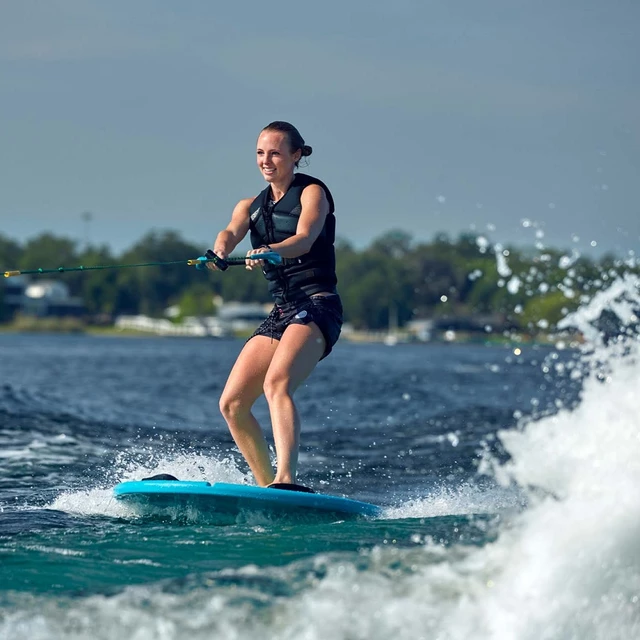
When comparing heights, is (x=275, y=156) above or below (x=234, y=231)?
above

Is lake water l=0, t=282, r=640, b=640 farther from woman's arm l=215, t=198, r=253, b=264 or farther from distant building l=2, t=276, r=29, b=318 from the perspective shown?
distant building l=2, t=276, r=29, b=318

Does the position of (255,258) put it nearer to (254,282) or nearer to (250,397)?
(250,397)

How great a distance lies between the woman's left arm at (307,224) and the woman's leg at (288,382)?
0.41 metres

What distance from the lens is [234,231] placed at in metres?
6.32

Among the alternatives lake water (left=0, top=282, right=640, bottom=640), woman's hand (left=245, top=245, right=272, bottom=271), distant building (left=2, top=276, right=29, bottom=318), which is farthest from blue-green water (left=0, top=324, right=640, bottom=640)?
distant building (left=2, top=276, right=29, bottom=318)

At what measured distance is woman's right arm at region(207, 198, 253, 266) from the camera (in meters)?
6.17

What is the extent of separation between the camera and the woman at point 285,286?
6035 mm

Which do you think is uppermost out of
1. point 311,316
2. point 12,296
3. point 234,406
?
point 12,296

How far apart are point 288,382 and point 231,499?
74cm

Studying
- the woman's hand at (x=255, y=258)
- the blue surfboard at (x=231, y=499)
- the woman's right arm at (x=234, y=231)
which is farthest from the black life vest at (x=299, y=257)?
the blue surfboard at (x=231, y=499)

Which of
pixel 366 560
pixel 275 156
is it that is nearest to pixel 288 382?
pixel 275 156

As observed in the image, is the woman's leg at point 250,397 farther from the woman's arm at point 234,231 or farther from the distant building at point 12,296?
the distant building at point 12,296

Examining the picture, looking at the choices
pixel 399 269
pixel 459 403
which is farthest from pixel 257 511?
pixel 399 269

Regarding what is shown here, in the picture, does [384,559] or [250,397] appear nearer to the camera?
[384,559]
